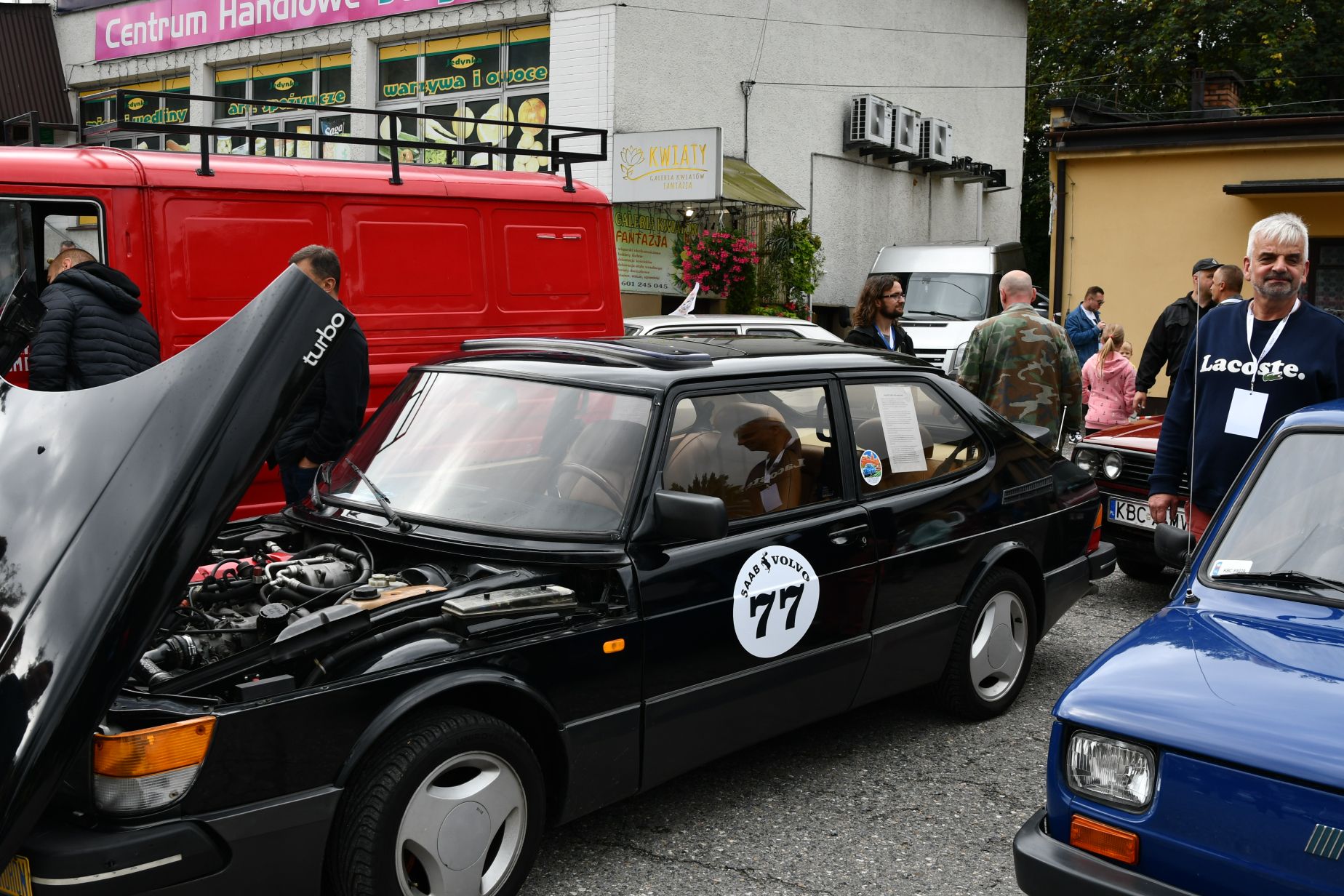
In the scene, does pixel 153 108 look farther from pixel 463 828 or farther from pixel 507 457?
pixel 463 828

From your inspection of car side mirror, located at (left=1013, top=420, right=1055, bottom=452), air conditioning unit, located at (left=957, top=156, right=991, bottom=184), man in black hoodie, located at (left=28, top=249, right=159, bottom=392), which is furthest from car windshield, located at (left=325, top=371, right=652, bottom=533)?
air conditioning unit, located at (left=957, top=156, right=991, bottom=184)

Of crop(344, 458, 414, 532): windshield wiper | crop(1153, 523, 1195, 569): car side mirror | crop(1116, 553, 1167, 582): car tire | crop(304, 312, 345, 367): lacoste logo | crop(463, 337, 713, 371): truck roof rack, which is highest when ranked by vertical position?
crop(304, 312, 345, 367): lacoste logo

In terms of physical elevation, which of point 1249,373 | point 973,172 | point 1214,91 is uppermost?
point 1214,91

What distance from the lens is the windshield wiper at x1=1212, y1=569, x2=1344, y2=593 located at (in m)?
3.11

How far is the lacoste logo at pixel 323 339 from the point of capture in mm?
2924

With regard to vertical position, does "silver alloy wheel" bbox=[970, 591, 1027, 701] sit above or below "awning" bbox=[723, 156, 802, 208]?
below

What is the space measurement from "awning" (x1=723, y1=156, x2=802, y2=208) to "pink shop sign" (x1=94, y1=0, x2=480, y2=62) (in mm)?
4151

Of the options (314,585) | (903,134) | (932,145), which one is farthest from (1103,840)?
(932,145)

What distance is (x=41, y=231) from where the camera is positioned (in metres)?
6.46

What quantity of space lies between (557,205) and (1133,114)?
61.4ft

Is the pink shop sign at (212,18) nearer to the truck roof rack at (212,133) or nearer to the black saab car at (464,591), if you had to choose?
the truck roof rack at (212,133)

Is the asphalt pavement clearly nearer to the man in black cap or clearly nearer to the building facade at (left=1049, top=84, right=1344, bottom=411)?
the man in black cap

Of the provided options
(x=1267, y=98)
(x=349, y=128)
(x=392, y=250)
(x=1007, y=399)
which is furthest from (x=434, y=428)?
(x=1267, y=98)

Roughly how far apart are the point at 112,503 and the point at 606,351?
74.7 inches
